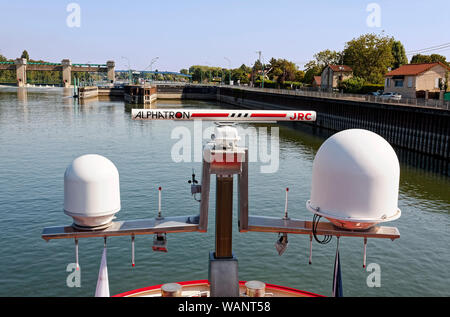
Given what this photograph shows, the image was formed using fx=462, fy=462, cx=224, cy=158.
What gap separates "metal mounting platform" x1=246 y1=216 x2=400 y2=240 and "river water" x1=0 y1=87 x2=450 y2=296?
509 inches

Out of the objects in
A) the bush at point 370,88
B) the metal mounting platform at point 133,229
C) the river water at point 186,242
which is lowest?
the river water at point 186,242

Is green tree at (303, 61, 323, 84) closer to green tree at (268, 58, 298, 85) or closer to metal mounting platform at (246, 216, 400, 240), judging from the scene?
green tree at (268, 58, 298, 85)

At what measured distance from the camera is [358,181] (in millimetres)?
10070

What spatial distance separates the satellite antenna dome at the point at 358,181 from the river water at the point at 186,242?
1375cm

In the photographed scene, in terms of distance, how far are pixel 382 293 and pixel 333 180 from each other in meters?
15.0

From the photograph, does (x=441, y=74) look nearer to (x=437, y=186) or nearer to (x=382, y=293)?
(x=437, y=186)

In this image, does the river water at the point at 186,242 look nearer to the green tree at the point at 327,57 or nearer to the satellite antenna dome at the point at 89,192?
the satellite antenna dome at the point at 89,192

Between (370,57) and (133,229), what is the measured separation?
131 metres

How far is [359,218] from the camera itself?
10.2 m

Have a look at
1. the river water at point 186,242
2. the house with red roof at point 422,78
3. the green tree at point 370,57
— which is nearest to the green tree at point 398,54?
the green tree at point 370,57

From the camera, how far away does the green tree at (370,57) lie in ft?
422

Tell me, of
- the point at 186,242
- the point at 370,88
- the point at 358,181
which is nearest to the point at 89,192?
the point at 358,181

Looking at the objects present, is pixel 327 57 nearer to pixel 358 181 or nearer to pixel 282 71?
pixel 282 71
